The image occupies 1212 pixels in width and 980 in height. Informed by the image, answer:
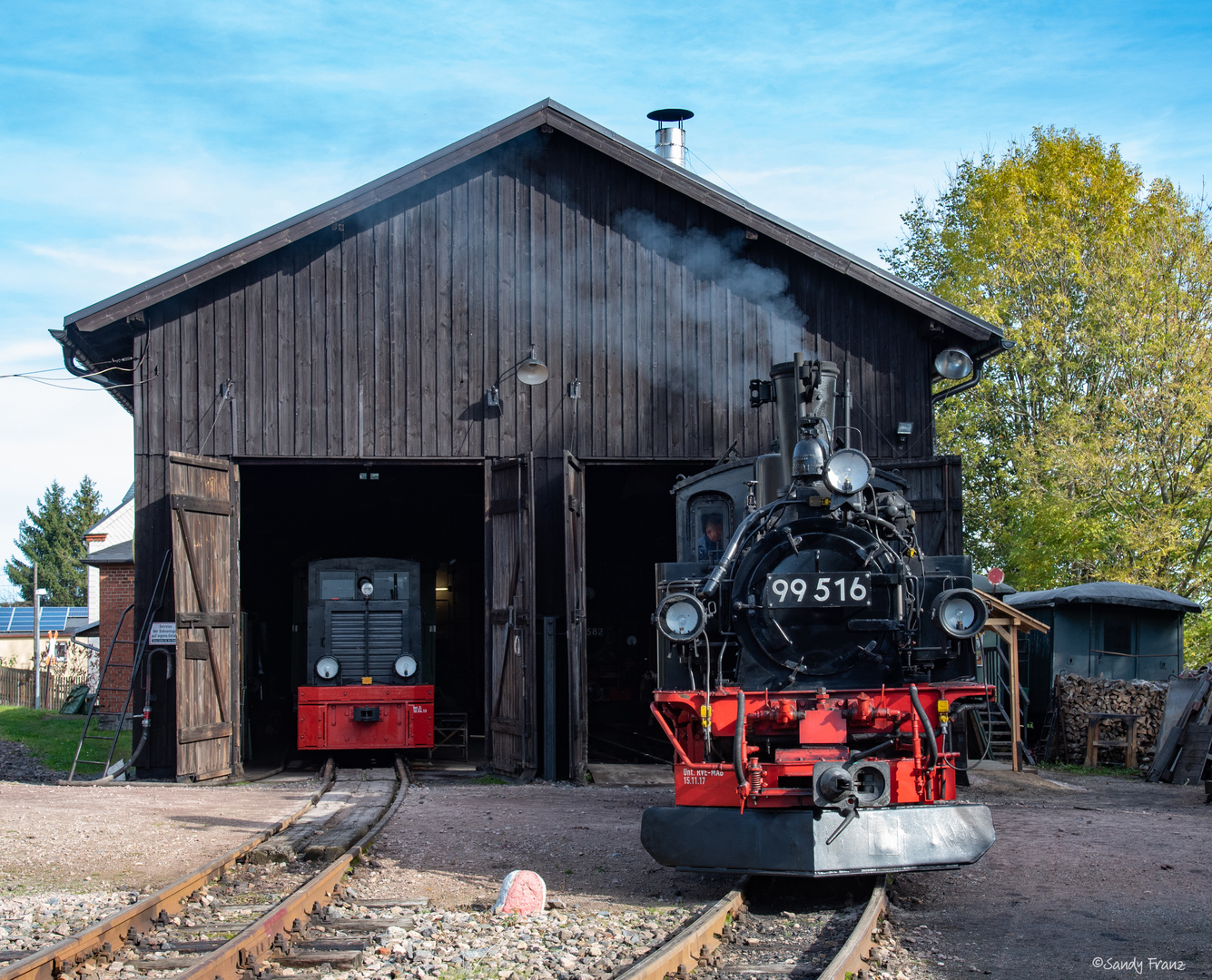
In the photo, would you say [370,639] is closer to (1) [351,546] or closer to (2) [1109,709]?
(1) [351,546]

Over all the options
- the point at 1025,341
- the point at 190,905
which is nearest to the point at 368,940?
the point at 190,905

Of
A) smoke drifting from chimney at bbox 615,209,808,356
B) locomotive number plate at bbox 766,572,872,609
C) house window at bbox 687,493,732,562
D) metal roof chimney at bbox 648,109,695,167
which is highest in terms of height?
metal roof chimney at bbox 648,109,695,167

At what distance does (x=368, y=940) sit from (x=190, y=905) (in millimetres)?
1297

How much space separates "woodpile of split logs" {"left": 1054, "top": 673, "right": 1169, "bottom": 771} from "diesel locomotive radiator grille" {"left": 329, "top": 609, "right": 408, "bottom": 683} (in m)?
9.54

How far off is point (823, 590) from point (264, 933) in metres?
3.75

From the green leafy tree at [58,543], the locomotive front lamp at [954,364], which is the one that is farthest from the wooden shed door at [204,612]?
the green leafy tree at [58,543]

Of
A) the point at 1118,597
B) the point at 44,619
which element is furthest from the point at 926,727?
the point at 44,619

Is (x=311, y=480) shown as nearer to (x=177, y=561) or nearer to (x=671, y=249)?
(x=177, y=561)

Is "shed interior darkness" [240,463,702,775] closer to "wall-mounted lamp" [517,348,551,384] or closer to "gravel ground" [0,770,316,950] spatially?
"wall-mounted lamp" [517,348,551,384]

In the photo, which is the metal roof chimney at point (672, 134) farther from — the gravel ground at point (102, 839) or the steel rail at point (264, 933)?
the steel rail at point (264, 933)

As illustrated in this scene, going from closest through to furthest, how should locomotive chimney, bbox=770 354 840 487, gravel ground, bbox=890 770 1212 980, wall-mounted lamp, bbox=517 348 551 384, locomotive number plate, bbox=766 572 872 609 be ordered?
gravel ground, bbox=890 770 1212 980
locomotive number plate, bbox=766 572 872 609
locomotive chimney, bbox=770 354 840 487
wall-mounted lamp, bbox=517 348 551 384

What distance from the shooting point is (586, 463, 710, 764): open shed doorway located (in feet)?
66.2

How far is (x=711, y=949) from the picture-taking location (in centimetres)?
568

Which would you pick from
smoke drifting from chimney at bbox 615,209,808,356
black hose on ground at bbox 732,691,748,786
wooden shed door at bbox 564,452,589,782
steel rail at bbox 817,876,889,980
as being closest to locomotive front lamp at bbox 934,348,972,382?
smoke drifting from chimney at bbox 615,209,808,356
